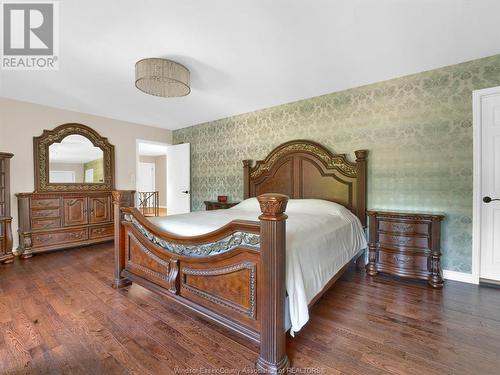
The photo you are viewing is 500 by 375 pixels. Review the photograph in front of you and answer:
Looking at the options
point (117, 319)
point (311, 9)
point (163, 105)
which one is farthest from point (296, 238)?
point (163, 105)

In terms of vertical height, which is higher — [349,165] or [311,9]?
[311,9]

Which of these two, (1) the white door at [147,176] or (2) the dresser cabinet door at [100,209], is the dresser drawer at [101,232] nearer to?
(2) the dresser cabinet door at [100,209]

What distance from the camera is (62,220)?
373 cm

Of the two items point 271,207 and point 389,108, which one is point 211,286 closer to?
point 271,207

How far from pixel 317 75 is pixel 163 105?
2547 millimetres

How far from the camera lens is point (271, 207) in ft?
4.13

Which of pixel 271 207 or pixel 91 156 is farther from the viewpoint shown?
pixel 91 156

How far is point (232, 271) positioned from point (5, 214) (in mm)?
3599

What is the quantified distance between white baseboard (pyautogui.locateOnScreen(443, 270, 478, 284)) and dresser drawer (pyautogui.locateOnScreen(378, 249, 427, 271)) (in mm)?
424

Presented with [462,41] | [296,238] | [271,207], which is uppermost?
[462,41]

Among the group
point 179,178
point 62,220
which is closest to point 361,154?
point 179,178

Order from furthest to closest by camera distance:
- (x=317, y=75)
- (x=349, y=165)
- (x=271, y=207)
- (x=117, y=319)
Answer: (x=349, y=165), (x=317, y=75), (x=117, y=319), (x=271, y=207)

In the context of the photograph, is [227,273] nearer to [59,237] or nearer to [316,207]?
[316,207]

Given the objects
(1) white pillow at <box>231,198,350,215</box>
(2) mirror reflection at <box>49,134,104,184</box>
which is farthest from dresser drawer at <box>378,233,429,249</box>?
(2) mirror reflection at <box>49,134,104,184</box>
